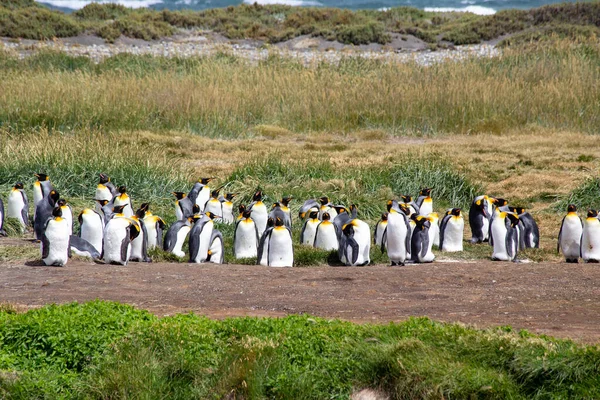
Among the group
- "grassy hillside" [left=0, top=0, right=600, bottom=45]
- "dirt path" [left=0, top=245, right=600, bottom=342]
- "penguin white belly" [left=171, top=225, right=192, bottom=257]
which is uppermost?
"grassy hillside" [left=0, top=0, right=600, bottom=45]

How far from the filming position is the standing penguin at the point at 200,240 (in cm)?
984

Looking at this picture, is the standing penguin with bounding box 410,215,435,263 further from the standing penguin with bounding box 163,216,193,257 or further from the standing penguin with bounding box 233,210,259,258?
the standing penguin with bounding box 163,216,193,257

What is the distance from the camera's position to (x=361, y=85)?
2136 cm

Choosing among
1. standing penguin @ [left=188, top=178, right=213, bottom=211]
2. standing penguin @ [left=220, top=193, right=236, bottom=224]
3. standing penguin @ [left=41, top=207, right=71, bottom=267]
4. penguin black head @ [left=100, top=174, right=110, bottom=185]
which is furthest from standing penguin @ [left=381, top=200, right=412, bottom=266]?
penguin black head @ [left=100, top=174, right=110, bottom=185]

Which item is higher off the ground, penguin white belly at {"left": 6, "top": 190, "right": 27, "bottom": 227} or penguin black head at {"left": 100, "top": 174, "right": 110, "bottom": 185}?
penguin black head at {"left": 100, "top": 174, "right": 110, "bottom": 185}

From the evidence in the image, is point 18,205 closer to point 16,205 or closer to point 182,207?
point 16,205

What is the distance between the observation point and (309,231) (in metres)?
10.8

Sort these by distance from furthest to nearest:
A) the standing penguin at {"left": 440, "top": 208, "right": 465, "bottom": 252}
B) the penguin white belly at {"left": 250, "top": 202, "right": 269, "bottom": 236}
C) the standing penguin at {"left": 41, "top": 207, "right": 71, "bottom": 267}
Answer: the penguin white belly at {"left": 250, "top": 202, "right": 269, "bottom": 236} < the standing penguin at {"left": 440, "top": 208, "right": 465, "bottom": 252} < the standing penguin at {"left": 41, "top": 207, "right": 71, "bottom": 267}

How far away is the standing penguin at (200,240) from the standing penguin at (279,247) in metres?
0.85

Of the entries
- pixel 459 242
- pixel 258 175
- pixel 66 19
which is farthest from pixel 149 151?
pixel 66 19

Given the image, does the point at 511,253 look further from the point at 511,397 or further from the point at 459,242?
the point at 511,397

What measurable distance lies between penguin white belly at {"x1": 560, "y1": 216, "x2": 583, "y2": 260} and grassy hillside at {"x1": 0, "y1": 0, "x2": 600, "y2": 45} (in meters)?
25.5

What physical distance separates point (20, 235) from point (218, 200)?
9.31 feet

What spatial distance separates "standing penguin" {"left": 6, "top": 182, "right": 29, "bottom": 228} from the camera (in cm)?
1130
